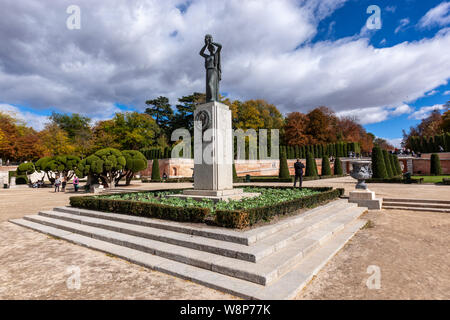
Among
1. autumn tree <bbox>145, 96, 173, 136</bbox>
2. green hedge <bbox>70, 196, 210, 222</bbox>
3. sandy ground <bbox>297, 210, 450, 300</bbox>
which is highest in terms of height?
autumn tree <bbox>145, 96, 173, 136</bbox>

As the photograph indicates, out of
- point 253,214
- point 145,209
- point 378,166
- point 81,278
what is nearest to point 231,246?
point 253,214

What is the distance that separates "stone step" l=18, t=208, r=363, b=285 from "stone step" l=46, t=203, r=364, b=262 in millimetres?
95

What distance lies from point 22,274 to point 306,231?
6.24 metres

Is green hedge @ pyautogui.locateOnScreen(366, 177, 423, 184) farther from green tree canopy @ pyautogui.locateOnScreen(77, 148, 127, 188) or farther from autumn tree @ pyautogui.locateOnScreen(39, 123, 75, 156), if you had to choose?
autumn tree @ pyautogui.locateOnScreen(39, 123, 75, 156)

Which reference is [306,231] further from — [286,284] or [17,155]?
[17,155]

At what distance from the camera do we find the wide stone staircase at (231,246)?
407cm

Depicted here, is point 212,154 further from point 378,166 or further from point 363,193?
point 378,166

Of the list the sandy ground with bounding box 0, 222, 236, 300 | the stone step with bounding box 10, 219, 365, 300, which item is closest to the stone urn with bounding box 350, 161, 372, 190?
the stone step with bounding box 10, 219, 365, 300

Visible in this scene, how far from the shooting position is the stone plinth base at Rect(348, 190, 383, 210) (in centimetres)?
1051

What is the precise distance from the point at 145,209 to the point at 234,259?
13.5 ft

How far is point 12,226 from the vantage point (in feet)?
31.0

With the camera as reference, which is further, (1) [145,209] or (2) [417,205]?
(2) [417,205]

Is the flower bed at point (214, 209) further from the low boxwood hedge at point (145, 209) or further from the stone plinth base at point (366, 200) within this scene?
the stone plinth base at point (366, 200)

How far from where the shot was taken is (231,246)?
505 cm
